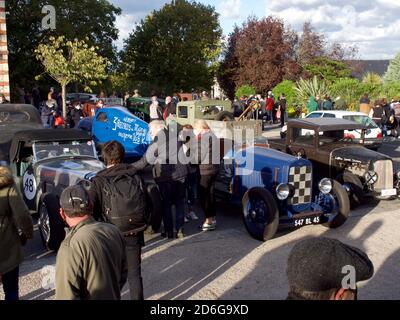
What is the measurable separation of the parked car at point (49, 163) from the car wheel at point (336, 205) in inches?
108

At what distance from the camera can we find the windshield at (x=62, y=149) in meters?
8.32

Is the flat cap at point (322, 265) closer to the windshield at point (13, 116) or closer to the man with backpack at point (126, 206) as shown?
the man with backpack at point (126, 206)

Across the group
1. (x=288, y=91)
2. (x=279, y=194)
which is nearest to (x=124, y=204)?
(x=279, y=194)

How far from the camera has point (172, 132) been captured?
7.56 m

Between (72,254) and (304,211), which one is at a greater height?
(72,254)

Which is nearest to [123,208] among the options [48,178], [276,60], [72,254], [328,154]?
[72,254]

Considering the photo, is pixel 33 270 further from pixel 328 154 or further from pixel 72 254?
pixel 328 154

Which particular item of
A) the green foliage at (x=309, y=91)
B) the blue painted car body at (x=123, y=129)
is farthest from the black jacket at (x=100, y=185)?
the green foliage at (x=309, y=91)

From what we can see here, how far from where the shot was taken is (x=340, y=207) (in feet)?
26.0

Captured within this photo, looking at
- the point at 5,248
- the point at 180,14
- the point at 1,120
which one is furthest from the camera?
the point at 180,14

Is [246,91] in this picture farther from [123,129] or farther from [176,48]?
[123,129]

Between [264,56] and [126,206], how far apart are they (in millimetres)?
32226

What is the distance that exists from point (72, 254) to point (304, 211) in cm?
549

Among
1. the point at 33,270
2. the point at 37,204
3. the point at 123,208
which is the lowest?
the point at 33,270
